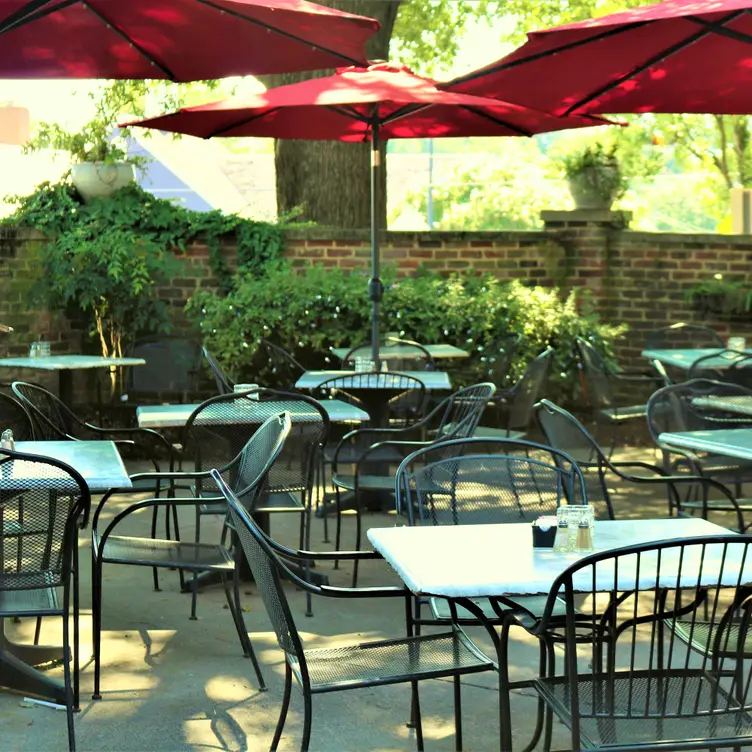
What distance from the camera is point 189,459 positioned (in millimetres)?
9414

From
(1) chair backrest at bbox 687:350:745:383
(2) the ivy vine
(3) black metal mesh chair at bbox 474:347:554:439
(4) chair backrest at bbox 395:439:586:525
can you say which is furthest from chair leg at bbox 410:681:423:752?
(2) the ivy vine

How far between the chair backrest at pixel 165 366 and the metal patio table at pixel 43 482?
4.58 meters

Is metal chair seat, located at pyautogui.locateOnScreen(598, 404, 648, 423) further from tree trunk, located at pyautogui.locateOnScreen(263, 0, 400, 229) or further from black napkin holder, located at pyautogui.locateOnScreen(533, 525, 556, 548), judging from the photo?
black napkin holder, located at pyautogui.locateOnScreen(533, 525, 556, 548)

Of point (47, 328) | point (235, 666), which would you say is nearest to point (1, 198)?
point (47, 328)

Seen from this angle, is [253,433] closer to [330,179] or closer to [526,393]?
[526,393]

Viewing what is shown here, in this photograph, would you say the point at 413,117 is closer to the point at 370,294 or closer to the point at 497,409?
the point at 370,294

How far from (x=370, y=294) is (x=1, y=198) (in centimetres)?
390

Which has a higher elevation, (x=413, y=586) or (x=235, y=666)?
(x=413, y=586)

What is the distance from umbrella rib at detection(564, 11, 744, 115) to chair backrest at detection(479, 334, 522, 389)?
94.3 inches

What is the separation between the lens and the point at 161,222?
33.2 feet

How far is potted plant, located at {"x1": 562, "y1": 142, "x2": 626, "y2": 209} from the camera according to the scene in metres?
10.6

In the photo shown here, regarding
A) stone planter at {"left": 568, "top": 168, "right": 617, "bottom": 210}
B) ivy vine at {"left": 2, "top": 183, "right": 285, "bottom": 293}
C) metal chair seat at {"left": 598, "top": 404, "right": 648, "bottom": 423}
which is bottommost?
metal chair seat at {"left": 598, "top": 404, "right": 648, "bottom": 423}

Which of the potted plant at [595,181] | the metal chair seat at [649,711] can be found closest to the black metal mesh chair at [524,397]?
the potted plant at [595,181]

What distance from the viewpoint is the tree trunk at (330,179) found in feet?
38.1
